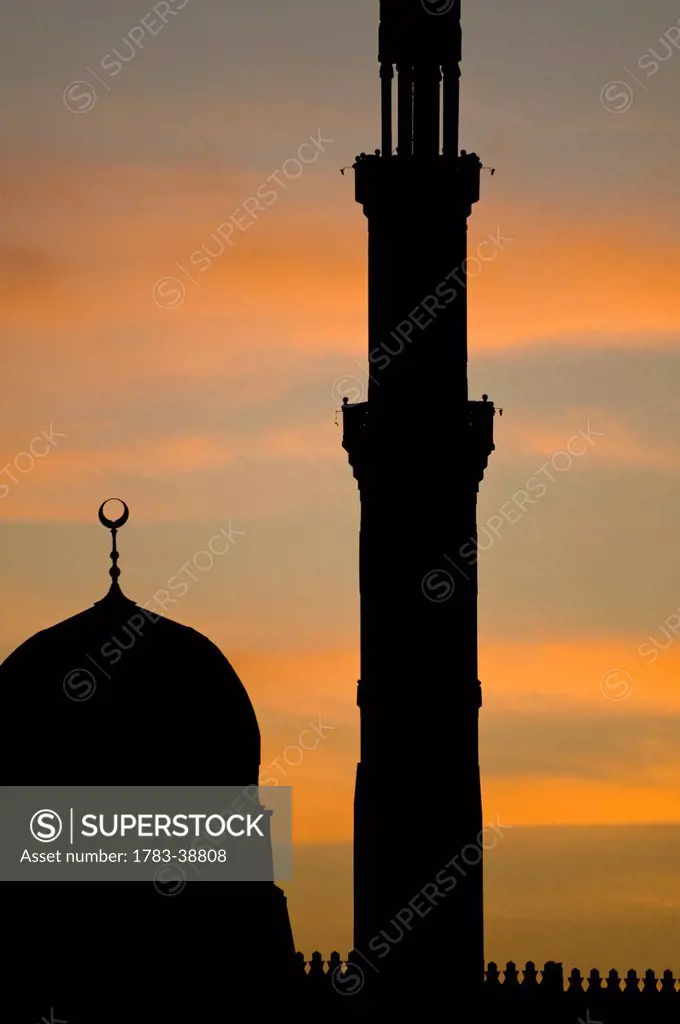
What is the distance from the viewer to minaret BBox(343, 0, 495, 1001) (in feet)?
131

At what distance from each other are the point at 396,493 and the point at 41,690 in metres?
8.97

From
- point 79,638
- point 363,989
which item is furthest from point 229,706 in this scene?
point 363,989

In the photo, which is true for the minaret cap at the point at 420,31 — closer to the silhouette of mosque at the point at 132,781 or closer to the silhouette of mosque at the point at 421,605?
the silhouette of mosque at the point at 421,605

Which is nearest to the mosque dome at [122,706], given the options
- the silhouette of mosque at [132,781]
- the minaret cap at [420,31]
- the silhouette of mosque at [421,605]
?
the silhouette of mosque at [132,781]

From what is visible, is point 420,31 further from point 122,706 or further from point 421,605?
point 122,706

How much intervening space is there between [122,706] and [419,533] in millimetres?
8447

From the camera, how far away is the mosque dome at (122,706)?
33281 millimetres

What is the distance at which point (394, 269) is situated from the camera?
4028 centimetres

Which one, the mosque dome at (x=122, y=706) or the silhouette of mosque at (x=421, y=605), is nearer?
the mosque dome at (x=122, y=706)

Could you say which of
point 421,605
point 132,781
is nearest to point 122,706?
point 132,781

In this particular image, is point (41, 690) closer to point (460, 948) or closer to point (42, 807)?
point (42, 807)

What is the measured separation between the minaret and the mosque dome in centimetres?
664

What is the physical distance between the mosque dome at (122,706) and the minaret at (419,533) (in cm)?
664

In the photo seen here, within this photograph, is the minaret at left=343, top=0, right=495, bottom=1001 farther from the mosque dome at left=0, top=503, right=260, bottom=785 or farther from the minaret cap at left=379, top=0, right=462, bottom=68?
the mosque dome at left=0, top=503, right=260, bottom=785
